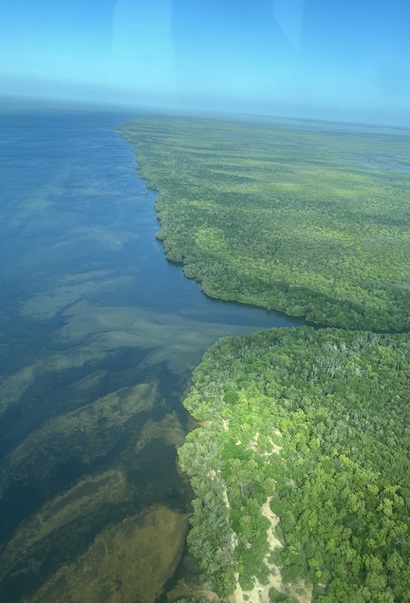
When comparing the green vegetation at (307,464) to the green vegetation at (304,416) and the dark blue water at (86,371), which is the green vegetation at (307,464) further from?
the dark blue water at (86,371)

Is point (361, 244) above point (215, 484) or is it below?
above

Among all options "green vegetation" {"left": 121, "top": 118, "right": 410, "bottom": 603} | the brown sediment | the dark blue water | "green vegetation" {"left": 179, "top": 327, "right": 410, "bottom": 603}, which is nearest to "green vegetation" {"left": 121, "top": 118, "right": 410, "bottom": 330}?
"green vegetation" {"left": 121, "top": 118, "right": 410, "bottom": 603}

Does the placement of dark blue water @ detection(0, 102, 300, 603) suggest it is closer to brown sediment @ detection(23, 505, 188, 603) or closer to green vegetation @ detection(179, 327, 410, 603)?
brown sediment @ detection(23, 505, 188, 603)

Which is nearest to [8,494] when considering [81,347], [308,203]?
[81,347]

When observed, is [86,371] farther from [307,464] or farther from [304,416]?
[307,464]

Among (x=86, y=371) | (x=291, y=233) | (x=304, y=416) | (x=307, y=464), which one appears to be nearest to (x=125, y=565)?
(x=307, y=464)

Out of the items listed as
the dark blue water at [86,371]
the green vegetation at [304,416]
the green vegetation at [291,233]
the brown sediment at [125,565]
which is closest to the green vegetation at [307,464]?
the green vegetation at [304,416]

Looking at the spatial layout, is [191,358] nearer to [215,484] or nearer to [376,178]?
[215,484]
